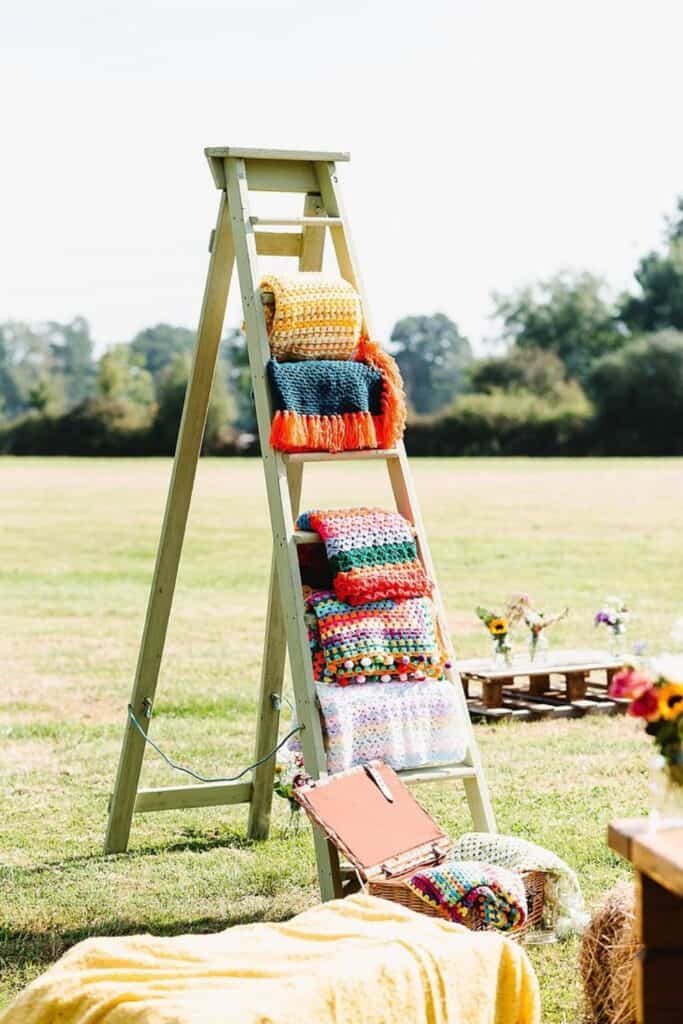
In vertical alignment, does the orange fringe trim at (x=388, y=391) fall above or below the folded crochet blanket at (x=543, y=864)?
above

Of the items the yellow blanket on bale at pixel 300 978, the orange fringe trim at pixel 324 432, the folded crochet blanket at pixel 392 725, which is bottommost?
the yellow blanket on bale at pixel 300 978

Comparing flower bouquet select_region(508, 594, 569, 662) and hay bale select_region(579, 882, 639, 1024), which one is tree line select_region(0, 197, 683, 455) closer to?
flower bouquet select_region(508, 594, 569, 662)

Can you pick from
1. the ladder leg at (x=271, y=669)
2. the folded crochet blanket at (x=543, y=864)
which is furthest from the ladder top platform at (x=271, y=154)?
the folded crochet blanket at (x=543, y=864)

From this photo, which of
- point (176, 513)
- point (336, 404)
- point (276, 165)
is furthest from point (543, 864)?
point (276, 165)

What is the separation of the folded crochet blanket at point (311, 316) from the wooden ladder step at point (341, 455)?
34 centimetres

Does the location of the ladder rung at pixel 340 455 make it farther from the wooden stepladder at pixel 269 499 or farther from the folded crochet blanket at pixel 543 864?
the folded crochet blanket at pixel 543 864

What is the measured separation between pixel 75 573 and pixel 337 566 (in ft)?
41.8

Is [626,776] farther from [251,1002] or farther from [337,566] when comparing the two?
[251,1002]

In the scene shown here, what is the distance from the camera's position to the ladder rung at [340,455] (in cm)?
484

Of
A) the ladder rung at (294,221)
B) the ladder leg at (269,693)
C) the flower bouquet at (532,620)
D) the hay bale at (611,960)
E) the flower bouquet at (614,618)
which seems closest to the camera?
the hay bale at (611,960)

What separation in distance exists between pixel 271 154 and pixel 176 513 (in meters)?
1.33

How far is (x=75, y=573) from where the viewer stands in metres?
17.2

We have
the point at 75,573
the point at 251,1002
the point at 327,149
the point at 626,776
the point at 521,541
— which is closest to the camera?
the point at 251,1002

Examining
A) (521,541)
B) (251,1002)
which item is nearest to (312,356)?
(251,1002)
